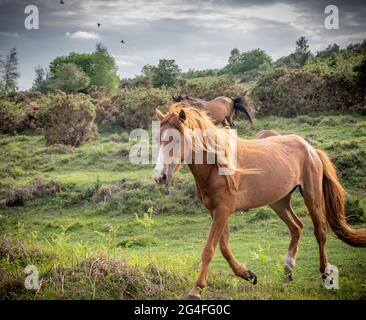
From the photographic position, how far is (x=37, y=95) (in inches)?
1606

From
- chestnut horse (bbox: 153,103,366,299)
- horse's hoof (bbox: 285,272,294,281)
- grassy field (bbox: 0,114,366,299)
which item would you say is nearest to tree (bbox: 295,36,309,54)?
grassy field (bbox: 0,114,366,299)

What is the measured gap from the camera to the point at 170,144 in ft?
17.3

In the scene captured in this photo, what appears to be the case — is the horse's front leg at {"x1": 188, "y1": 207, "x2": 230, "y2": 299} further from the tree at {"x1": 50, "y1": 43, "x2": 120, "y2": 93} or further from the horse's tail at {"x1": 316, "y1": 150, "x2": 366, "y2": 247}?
the tree at {"x1": 50, "y1": 43, "x2": 120, "y2": 93}

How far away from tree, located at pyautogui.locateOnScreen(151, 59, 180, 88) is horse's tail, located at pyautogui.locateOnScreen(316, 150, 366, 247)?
3091cm

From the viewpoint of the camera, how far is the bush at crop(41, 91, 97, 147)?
24033 millimetres

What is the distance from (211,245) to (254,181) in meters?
1.25

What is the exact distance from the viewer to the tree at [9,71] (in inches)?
1510

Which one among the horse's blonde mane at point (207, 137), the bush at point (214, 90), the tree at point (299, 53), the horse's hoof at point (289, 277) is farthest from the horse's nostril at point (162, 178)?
the tree at point (299, 53)

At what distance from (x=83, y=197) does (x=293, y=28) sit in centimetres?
1320

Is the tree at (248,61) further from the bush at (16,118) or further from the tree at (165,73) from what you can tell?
the bush at (16,118)

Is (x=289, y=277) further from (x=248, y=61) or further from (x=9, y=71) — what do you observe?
(x=248, y=61)

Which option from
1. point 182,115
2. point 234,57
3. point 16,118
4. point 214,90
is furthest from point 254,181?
point 234,57

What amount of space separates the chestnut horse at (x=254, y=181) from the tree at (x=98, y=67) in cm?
4054
